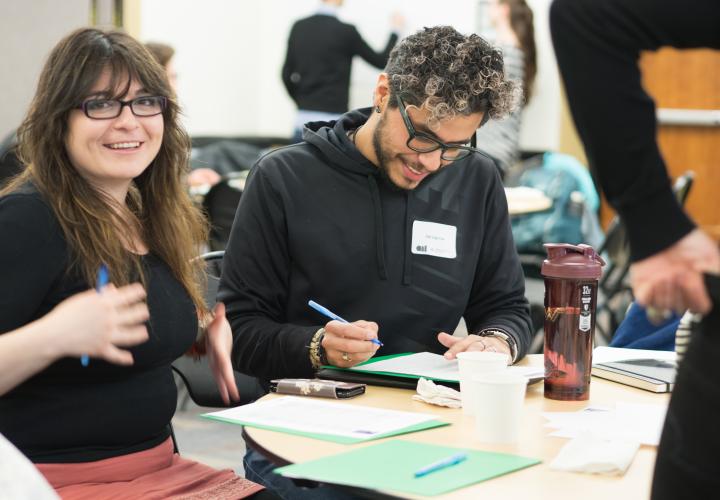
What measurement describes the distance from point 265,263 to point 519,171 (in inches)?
174

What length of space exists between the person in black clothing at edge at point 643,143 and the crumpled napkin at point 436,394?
0.74m

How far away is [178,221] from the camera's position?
2.06 m

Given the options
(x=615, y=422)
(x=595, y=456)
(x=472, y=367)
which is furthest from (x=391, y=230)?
(x=595, y=456)

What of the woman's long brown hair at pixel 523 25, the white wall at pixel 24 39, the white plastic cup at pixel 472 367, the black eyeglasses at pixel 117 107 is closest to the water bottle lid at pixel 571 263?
the white plastic cup at pixel 472 367

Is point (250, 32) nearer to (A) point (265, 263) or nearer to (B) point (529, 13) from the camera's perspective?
(B) point (529, 13)

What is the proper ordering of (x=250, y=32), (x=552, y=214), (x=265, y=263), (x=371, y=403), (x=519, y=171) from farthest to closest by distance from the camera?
(x=250, y=32), (x=519, y=171), (x=552, y=214), (x=265, y=263), (x=371, y=403)

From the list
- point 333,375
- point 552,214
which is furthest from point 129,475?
point 552,214

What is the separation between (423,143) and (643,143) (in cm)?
116

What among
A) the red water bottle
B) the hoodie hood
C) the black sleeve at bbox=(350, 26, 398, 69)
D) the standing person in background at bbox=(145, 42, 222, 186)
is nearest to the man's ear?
the hoodie hood

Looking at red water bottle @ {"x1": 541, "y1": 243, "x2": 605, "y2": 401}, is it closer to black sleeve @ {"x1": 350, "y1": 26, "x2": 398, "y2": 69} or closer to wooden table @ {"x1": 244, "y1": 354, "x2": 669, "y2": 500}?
wooden table @ {"x1": 244, "y1": 354, "x2": 669, "y2": 500}

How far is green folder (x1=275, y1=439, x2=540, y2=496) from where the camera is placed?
131 cm

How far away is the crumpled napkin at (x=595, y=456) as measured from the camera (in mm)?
1421

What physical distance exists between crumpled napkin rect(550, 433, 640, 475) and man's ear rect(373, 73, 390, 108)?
99cm

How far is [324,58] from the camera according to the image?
23.8 ft
